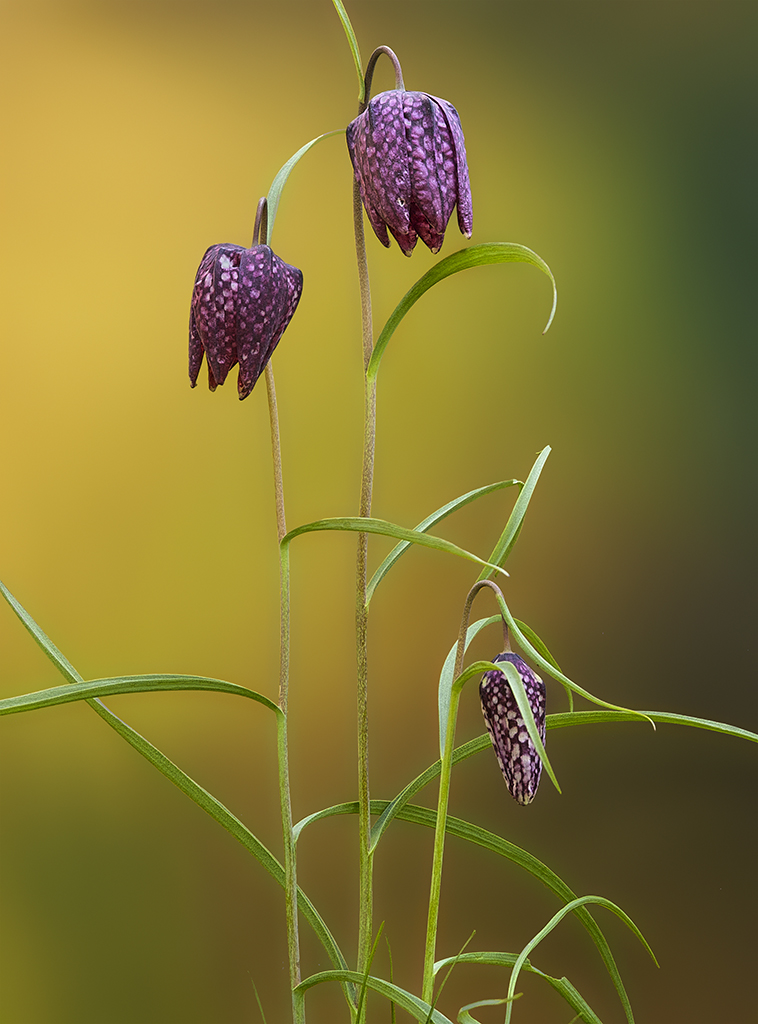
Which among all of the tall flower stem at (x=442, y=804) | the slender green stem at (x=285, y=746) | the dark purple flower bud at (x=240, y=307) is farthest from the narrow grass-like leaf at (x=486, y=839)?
the dark purple flower bud at (x=240, y=307)

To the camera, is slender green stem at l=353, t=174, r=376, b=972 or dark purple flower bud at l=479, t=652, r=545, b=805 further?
slender green stem at l=353, t=174, r=376, b=972

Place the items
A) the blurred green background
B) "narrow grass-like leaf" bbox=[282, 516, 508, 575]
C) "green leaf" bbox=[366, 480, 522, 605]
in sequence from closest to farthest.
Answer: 1. "narrow grass-like leaf" bbox=[282, 516, 508, 575]
2. "green leaf" bbox=[366, 480, 522, 605]
3. the blurred green background

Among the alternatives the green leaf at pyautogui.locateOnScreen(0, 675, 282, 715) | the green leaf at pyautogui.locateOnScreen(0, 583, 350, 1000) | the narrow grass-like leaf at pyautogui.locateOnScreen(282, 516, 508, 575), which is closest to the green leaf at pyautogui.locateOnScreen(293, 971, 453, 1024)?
the green leaf at pyautogui.locateOnScreen(0, 583, 350, 1000)

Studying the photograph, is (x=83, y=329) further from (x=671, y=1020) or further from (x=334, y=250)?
(x=671, y=1020)

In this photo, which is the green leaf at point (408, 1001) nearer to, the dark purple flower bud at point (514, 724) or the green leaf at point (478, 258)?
the dark purple flower bud at point (514, 724)

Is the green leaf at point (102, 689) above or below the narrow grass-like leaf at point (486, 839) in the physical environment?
above

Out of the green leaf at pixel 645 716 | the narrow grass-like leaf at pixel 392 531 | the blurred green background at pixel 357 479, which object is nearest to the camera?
the narrow grass-like leaf at pixel 392 531

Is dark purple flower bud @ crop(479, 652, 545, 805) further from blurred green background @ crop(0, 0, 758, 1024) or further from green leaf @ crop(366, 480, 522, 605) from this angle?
blurred green background @ crop(0, 0, 758, 1024)

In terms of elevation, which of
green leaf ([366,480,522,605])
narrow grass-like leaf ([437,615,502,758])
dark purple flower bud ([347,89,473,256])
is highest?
dark purple flower bud ([347,89,473,256])
